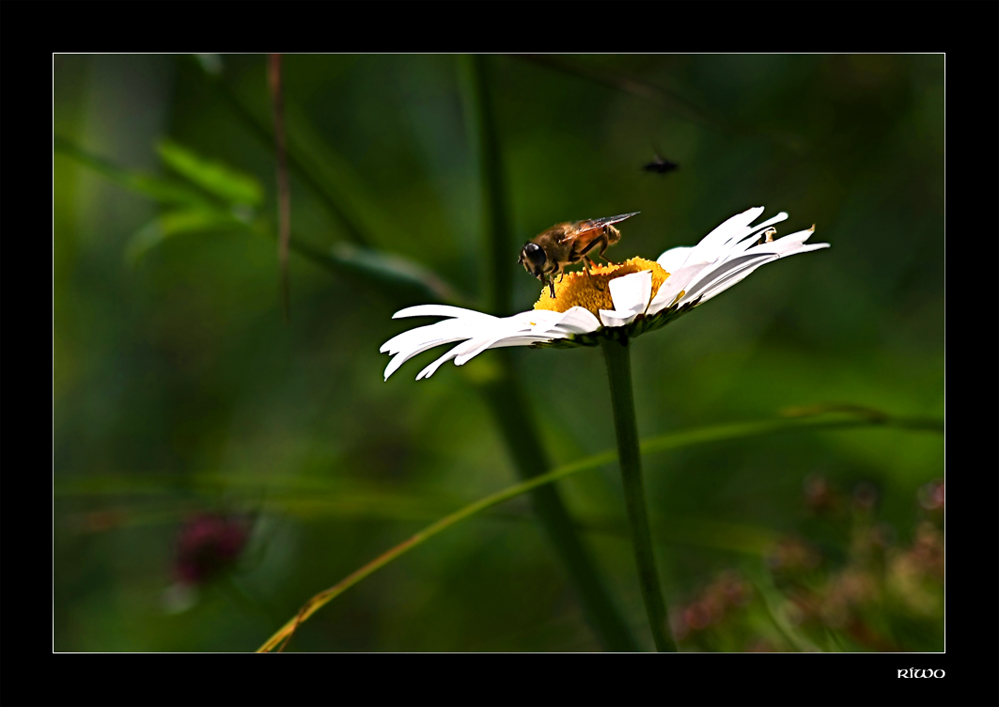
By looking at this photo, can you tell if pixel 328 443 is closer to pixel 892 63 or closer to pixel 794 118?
pixel 794 118

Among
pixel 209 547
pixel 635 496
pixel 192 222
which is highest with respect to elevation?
pixel 192 222

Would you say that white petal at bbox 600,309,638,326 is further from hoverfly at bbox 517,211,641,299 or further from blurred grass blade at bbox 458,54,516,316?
blurred grass blade at bbox 458,54,516,316

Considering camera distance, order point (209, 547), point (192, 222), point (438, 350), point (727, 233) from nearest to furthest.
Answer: point (727, 233), point (192, 222), point (438, 350), point (209, 547)

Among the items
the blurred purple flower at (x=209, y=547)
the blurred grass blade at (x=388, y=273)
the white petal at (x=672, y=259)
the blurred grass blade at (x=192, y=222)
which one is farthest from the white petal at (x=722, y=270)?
the blurred purple flower at (x=209, y=547)

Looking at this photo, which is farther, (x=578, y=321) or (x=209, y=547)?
(x=209, y=547)

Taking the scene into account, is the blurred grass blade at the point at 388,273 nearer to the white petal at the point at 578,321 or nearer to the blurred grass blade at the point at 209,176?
the blurred grass blade at the point at 209,176

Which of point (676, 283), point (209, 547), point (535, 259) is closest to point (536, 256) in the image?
point (535, 259)

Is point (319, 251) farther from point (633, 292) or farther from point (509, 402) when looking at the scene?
point (633, 292)

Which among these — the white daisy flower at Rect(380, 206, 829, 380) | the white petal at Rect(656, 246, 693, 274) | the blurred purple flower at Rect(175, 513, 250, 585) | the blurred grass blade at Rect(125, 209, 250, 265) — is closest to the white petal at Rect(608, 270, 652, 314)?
the white daisy flower at Rect(380, 206, 829, 380)
